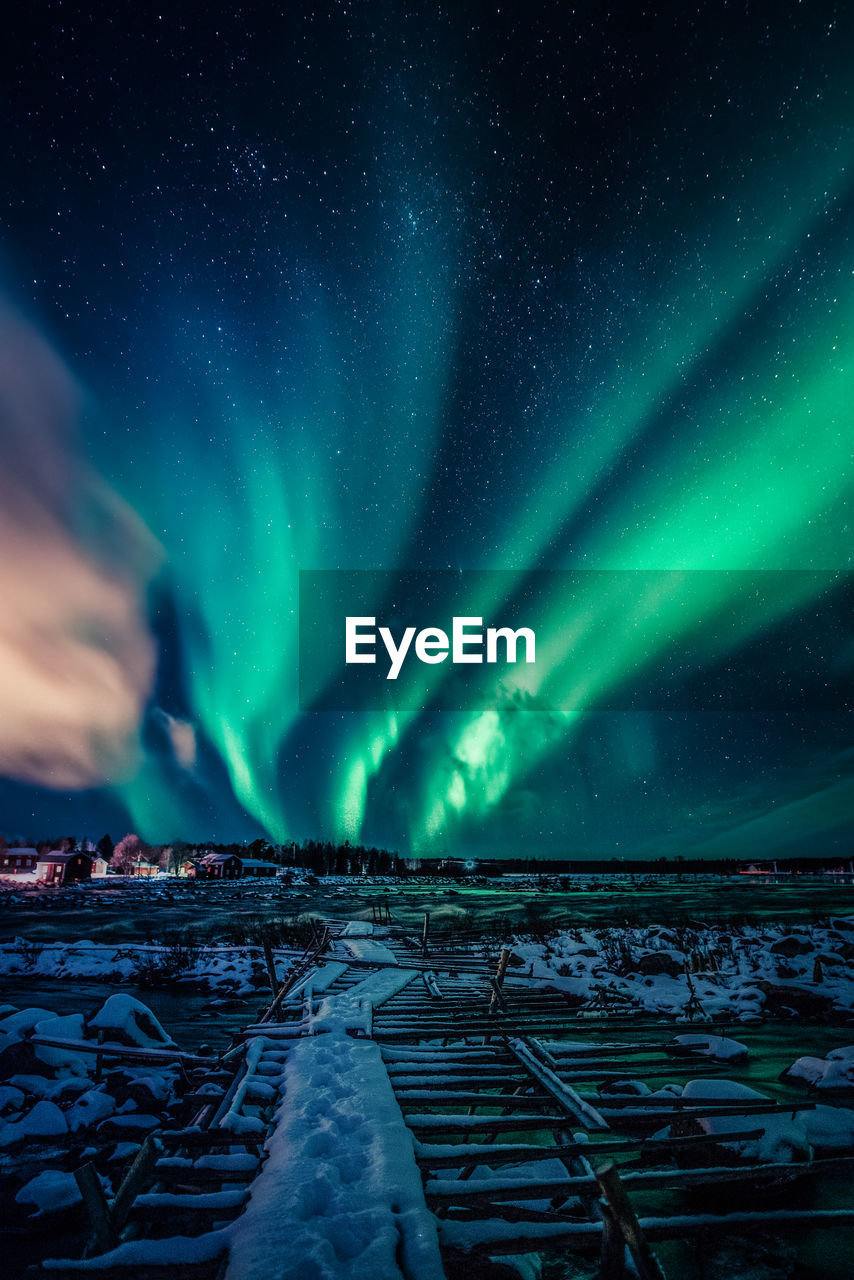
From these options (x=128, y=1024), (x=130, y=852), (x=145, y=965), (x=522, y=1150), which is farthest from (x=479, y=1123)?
(x=130, y=852)

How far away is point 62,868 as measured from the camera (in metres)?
96.8

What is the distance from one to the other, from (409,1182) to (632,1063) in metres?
6.11

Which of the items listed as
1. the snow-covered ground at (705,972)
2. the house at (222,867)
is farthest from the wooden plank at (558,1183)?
the house at (222,867)

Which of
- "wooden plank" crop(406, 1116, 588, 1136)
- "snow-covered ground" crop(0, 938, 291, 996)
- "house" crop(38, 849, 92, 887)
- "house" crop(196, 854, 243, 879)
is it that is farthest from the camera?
"house" crop(196, 854, 243, 879)

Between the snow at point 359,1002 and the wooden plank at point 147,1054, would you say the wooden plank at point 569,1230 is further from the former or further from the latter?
the wooden plank at point 147,1054

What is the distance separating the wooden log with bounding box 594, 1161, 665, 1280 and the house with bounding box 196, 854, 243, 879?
408 ft

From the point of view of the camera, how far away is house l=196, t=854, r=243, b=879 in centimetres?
11681

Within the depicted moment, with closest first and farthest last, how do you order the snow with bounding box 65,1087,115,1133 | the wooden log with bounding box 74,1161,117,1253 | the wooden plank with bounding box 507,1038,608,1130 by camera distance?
the wooden log with bounding box 74,1161,117,1253 < the wooden plank with bounding box 507,1038,608,1130 < the snow with bounding box 65,1087,115,1133

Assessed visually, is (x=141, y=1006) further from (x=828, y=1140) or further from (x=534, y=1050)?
(x=828, y=1140)

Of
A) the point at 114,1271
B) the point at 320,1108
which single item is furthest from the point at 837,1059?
the point at 114,1271

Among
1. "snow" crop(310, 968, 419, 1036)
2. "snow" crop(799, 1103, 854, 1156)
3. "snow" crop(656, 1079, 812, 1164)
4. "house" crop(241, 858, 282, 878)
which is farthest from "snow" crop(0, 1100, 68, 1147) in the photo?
"house" crop(241, 858, 282, 878)

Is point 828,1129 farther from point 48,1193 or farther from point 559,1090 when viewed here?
point 48,1193

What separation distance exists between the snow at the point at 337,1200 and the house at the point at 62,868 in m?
107

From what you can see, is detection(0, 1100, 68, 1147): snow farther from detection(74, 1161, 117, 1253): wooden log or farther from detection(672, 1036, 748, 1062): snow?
detection(672, 1036, 748, 1062): snow
